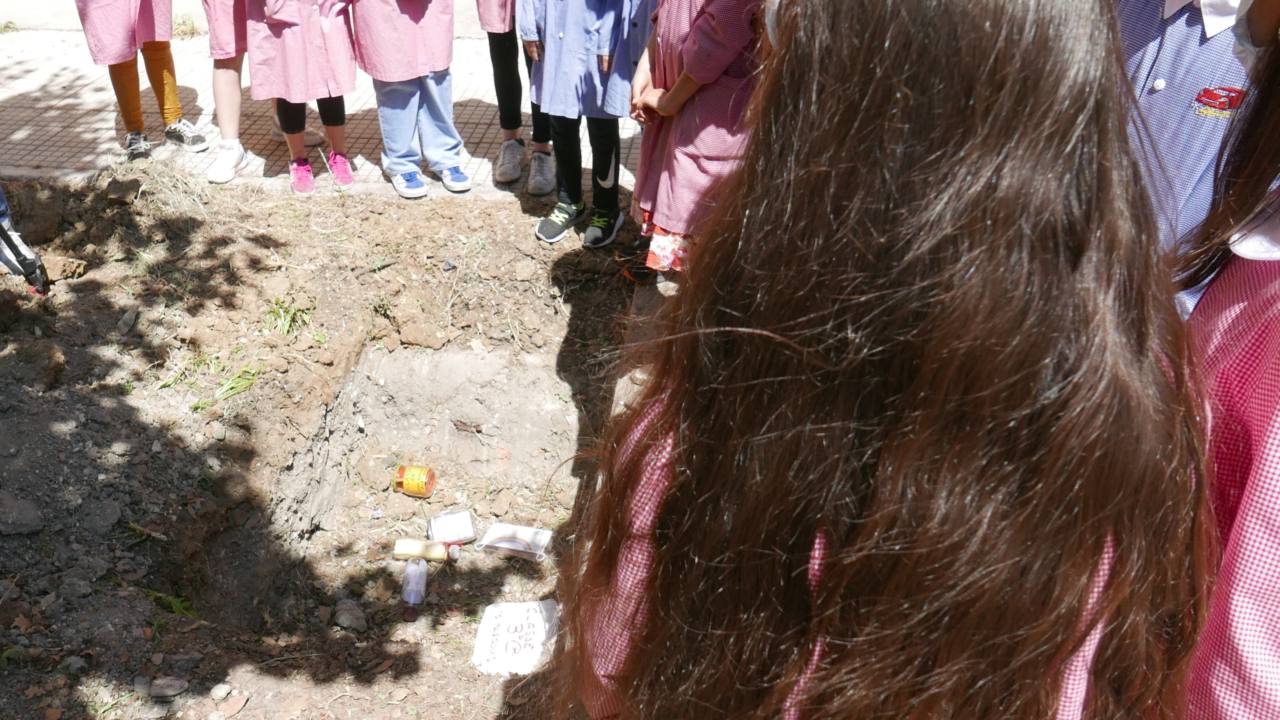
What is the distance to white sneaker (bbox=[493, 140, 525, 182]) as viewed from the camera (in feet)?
16.5

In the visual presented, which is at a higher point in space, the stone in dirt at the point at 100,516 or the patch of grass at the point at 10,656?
the patch of grass at the point at 10,656

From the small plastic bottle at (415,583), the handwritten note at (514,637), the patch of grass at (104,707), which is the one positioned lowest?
the small plastic bottle at (415,583)

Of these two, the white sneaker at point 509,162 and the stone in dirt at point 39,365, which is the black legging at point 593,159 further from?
the stone in dirt at point 39,365

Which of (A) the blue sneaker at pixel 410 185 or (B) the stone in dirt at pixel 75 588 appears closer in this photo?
(B) the stone in dirt at pixel 75 588

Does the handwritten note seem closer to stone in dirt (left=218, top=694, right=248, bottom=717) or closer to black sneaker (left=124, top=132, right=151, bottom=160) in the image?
stone in dirt (left=218, top=694, right=248, bottom=717)

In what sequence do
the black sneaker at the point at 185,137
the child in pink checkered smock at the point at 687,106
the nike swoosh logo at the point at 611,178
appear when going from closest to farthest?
the child in pink checkered smock at the point at 687,106, the nike swoosh logo at the point at 611,178, the black sneaker at the point at 185,137

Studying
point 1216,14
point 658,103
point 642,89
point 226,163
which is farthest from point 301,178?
point 1216,14

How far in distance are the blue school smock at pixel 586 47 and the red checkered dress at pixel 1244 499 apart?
3.12 m

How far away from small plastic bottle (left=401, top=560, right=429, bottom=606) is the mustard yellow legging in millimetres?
3347

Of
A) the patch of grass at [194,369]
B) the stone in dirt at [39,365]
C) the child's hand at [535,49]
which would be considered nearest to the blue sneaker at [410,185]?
the child's hand at [535,49]

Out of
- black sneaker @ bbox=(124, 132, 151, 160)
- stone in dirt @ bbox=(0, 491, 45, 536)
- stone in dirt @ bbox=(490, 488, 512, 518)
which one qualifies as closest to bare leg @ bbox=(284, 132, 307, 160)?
black sneaker @ bbox=(124, 132, 151, 160)

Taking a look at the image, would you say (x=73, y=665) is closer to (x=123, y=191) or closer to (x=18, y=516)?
(x=18, y=516)

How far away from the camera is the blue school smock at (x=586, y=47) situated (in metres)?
3.92

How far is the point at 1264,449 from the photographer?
3.50 ft
